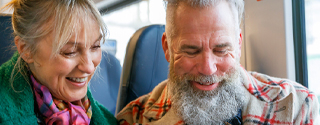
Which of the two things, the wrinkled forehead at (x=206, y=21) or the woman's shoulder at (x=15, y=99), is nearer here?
the woman's shoulder at (x=15, y=99)

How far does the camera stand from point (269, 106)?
1.22m

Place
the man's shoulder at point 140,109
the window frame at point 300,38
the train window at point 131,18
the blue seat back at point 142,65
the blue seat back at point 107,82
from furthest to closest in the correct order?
the train window at point 131,18, the blue seat back at point 107,82, the blue seat back at point 142,65, the window frame at point 300,38, the man's shoulder at point 140,109

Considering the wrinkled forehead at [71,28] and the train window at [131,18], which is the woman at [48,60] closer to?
the wrinkled forehead at [71,28]

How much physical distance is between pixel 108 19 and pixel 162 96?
2.61 m

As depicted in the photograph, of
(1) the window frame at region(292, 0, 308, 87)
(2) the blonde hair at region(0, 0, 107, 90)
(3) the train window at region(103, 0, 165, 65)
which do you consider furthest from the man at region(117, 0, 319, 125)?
(3) the train window at region(103, 0, 165, 65)

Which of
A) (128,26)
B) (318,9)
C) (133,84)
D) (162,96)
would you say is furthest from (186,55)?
(128,26)

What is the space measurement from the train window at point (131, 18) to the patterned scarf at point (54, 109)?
61.6 inches

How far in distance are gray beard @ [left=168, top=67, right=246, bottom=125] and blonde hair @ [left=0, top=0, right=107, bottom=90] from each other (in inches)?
20.0

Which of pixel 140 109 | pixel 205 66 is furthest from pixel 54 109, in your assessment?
pixel 205 66

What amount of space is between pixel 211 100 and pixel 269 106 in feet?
0.82

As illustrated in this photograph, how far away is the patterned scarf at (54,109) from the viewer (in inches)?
45.4

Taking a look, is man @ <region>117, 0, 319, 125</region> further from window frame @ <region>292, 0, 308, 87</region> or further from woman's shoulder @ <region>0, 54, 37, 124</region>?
woman's shoulder @ <region>0, 54, 37, 124</region>

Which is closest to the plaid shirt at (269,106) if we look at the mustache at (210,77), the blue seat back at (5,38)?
the mustache at (210,77)

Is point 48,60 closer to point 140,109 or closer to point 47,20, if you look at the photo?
point 47,20
